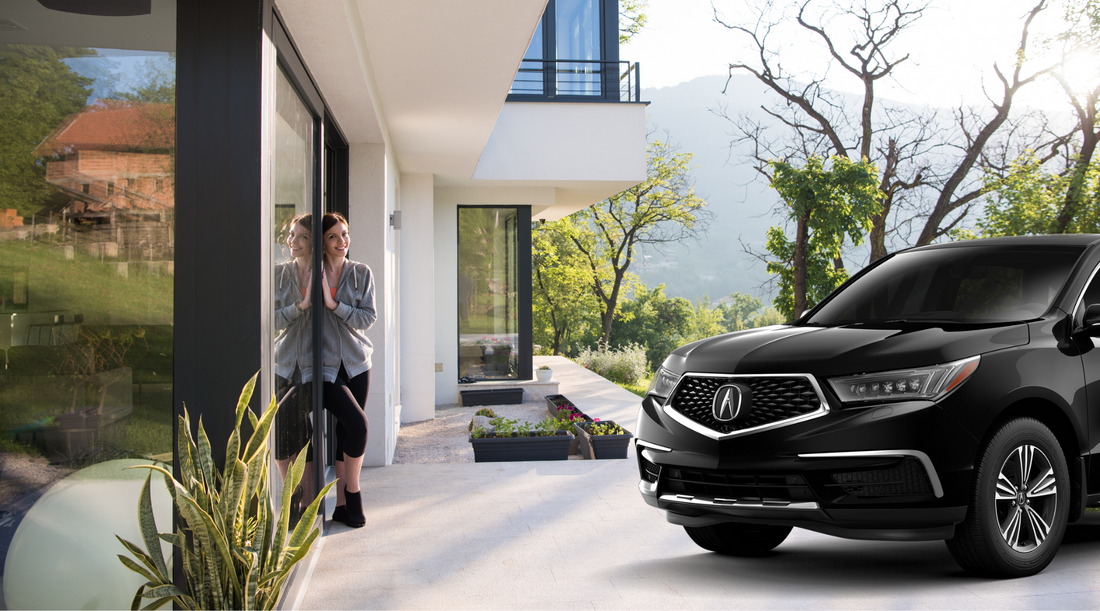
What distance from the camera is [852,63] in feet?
84.7

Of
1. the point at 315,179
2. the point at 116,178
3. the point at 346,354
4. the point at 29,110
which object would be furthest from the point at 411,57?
the point at 29,110

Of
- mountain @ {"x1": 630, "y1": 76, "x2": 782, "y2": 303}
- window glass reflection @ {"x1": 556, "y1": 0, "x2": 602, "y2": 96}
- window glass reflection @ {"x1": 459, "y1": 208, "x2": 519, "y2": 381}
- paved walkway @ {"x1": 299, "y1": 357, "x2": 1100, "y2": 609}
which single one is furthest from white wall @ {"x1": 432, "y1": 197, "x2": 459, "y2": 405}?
mountain @ {"x1": 630, "y1": 76, "x2": 782, "y2": 303}

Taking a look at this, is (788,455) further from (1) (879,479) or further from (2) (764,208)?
(2) (764,208)

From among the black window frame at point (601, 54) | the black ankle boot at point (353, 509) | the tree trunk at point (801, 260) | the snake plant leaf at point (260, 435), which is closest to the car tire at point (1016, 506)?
the snake plant leaf at point (260, 435)

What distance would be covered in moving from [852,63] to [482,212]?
18441mm

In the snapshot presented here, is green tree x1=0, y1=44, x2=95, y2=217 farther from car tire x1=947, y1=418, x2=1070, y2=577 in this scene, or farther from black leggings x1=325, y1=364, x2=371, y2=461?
car tire x1=947, y1=418, x2=1070, y2=577

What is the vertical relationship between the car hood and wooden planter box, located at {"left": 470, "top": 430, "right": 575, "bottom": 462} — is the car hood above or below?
above

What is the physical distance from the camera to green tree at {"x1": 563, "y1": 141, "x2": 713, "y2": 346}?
35.0 metres

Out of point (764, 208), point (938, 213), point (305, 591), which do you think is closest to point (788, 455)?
point (305, 591)

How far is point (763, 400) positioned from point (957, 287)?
69.1 inches

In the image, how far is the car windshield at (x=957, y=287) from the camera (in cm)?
399

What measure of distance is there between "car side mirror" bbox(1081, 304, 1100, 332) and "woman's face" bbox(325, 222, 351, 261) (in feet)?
13.6

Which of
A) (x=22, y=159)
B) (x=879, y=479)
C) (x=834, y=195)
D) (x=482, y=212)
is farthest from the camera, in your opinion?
(x=834, y=195)

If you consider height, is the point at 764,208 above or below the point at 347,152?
above
